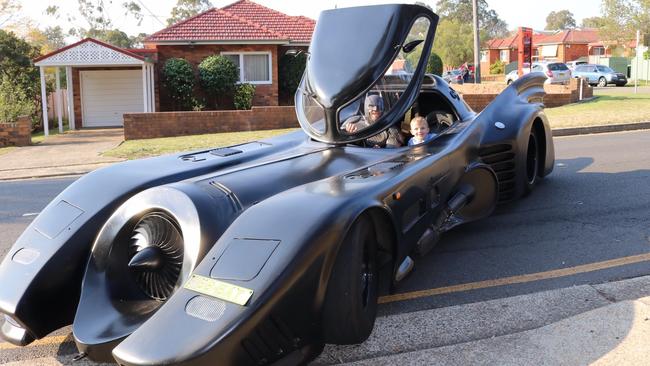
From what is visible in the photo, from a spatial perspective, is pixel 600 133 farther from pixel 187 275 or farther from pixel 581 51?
pixel 581 51

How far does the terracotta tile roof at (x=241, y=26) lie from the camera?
74.3 ft

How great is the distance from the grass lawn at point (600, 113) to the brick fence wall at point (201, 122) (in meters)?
7.63

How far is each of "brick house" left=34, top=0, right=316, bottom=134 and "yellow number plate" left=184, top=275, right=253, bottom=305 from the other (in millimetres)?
19216

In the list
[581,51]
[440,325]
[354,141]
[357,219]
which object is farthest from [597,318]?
[581,51]

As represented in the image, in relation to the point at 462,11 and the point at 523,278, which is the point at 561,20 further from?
the point at 523,278

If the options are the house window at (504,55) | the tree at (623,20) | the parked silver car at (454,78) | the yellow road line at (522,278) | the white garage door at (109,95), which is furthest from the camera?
Result: the house window at (504,55)

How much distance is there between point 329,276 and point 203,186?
3.45ft

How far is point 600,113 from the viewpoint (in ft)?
57.3

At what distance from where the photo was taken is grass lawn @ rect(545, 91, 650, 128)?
15609mm

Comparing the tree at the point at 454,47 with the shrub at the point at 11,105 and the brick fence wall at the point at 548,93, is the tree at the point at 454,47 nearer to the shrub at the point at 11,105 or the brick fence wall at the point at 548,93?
the brick fence wall at the point at 548,93

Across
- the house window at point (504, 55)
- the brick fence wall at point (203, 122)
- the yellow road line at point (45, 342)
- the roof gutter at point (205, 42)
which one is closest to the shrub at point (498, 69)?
the house window at point (504, 55)

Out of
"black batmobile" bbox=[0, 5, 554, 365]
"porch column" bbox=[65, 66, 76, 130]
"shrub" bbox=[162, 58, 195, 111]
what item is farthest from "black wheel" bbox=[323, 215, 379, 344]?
"porch column" bbox=[65, 66, 76, 130]

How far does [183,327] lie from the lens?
271cm

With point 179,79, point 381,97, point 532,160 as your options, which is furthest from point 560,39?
point 381,97
